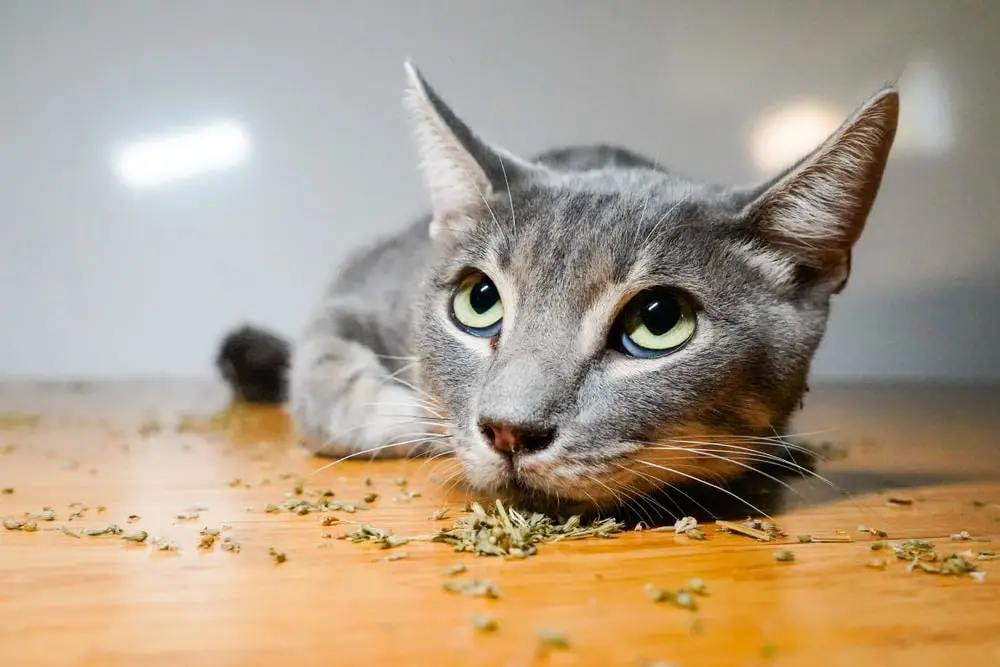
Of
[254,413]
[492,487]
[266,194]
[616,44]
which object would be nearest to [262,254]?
[266,194]

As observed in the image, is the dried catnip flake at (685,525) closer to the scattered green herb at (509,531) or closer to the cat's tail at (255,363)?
the scattered green herb at (509,531)

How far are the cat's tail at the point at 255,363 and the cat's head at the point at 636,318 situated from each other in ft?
4.90

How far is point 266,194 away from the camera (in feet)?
9.91

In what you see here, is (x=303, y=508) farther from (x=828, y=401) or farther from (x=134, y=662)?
(x=828, y=401)

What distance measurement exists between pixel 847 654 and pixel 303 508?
2.71 feet

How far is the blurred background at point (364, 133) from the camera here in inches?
69.4

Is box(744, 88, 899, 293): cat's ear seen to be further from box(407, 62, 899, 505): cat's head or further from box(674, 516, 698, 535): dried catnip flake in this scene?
box(674, 516, 698, 535): dried catnip flake

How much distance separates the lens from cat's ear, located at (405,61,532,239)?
137 centimetres

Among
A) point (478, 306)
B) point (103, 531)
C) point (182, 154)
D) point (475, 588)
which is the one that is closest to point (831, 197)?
point (478, 306)

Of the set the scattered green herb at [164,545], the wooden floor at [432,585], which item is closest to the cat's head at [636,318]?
the wooden floor at [432,585]

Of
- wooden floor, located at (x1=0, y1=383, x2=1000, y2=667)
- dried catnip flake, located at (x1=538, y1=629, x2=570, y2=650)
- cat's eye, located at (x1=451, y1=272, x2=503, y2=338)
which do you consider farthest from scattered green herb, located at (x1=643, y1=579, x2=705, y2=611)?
cat's eye, located at (x1=451, y1=272, x2=503, y2=338)

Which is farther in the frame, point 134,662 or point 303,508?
point 303,508

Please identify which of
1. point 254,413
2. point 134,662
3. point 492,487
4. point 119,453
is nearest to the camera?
point 134,662

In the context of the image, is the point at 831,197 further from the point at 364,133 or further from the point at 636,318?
the point at 364,133
